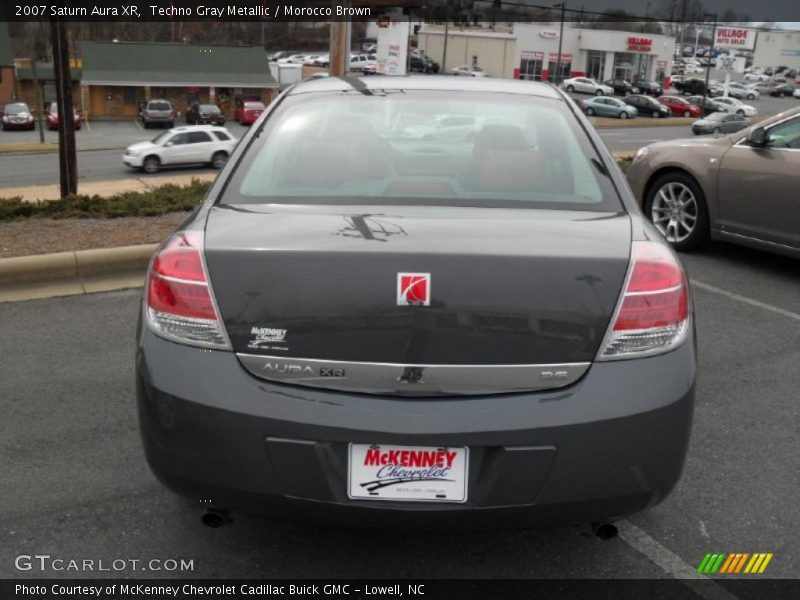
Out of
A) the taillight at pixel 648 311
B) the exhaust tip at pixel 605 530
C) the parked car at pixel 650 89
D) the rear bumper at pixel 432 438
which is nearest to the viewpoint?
the rear bumper at pixel 432 438

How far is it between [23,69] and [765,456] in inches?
2753

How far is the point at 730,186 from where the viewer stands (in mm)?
6863

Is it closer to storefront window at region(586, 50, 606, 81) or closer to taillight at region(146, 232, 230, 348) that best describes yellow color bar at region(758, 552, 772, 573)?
taillight at region(146, 232, 230, 348)

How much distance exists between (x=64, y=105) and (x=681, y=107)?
61417 mm

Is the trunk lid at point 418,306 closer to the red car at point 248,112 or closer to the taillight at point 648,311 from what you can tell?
the taillight at point 648,311

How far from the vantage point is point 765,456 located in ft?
12.2

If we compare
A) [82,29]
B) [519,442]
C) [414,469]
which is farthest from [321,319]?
[82,29]

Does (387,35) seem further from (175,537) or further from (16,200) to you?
(175,537)

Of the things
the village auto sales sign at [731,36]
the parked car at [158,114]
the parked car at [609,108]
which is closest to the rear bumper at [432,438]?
the parked car at [158,114]

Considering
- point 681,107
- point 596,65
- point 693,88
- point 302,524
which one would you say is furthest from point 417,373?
point 596,65

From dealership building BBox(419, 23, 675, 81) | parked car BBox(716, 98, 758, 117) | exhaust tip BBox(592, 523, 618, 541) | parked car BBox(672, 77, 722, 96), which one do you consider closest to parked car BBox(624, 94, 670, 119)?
→ parked car BBox(716, 98, 758, 117)

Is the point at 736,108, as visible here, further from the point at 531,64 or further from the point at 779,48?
the point at 779,48

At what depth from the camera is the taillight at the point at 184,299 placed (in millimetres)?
2420

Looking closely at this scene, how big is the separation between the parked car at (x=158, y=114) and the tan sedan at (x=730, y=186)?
52.4 metres
